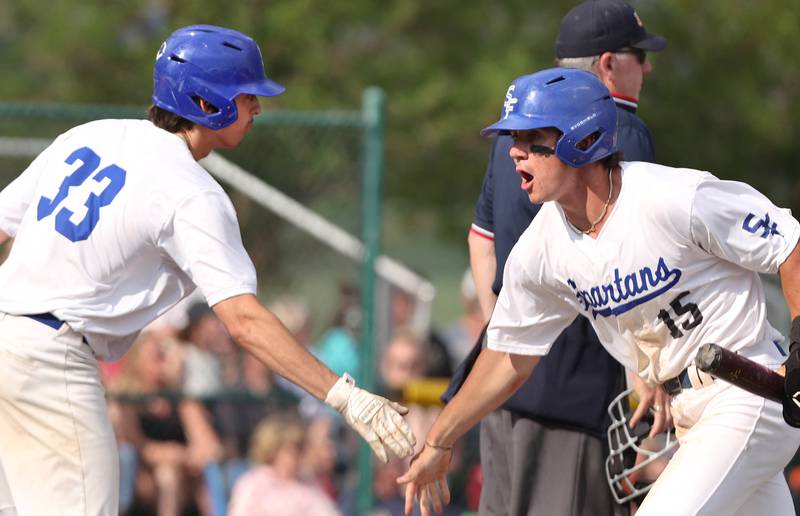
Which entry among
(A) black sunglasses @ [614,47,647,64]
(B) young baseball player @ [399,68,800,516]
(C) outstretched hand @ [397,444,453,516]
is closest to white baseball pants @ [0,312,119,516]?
(C) outstretched hand @ [397,444,453,516]

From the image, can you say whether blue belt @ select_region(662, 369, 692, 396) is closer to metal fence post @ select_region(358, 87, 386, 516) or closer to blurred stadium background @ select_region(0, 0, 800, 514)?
metal fence post @ select_region(358, 87, 386, 516)

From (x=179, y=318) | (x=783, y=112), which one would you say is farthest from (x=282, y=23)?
(x=179, y=318)

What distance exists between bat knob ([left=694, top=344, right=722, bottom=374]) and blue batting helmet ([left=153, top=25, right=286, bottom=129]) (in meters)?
1.87

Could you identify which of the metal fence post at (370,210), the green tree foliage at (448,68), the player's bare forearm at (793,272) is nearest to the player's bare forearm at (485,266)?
the player's bare forearm at (793,272)

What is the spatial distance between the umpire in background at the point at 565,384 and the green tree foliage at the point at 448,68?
8.45m

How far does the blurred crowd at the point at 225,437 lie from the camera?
28.2 feet

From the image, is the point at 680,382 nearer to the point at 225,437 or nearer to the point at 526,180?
Answer: the point at 526,180

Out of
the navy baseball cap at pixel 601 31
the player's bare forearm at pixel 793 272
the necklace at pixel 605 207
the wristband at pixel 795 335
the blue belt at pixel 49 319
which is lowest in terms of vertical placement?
the blue belt at pixel 49 319

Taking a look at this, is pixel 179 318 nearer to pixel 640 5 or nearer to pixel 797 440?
pixel 797 440

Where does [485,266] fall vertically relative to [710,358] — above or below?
below

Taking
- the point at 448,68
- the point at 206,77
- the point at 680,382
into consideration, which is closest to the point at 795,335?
the point at 680,382

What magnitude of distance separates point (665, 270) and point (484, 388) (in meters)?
0.90

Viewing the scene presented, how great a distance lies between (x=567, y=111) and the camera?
477cm

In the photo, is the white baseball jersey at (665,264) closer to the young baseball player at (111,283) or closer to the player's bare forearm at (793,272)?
the player's bare forearm at (793,272)
